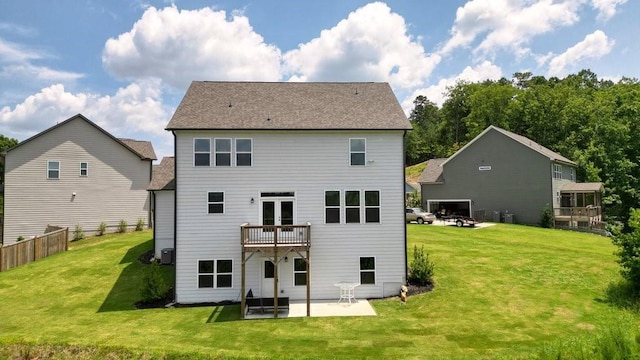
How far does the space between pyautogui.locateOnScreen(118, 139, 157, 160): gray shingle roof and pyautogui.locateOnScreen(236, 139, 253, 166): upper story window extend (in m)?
15.8

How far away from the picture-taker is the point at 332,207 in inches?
663

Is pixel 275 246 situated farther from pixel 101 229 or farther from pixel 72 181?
pixel 72 181

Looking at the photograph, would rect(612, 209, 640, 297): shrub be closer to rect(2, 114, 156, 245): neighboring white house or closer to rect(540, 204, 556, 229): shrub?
rect(540, 204, 556, 229): shrub

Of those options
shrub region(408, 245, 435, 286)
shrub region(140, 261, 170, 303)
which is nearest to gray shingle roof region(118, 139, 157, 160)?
shrub region(140, 261, 170, 303)

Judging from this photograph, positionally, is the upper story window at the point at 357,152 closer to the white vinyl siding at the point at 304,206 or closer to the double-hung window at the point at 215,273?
the white vinyl siding at the point at 304,206

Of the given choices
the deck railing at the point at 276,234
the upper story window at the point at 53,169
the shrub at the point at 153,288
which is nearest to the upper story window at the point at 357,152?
the deck railing at the point at 276,234

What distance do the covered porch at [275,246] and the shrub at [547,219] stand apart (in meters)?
24.9

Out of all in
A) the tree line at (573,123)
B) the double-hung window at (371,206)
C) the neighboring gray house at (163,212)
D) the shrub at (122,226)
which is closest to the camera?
the double-hung window at (371,206)

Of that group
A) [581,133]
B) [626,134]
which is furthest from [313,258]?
[581,133]

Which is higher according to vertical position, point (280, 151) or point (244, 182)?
point (280, 151)

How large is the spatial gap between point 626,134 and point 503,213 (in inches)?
755

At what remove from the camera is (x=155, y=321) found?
1374cm

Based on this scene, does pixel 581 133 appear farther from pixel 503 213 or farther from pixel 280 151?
pixel 280 151

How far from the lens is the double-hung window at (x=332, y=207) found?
55.1ft
